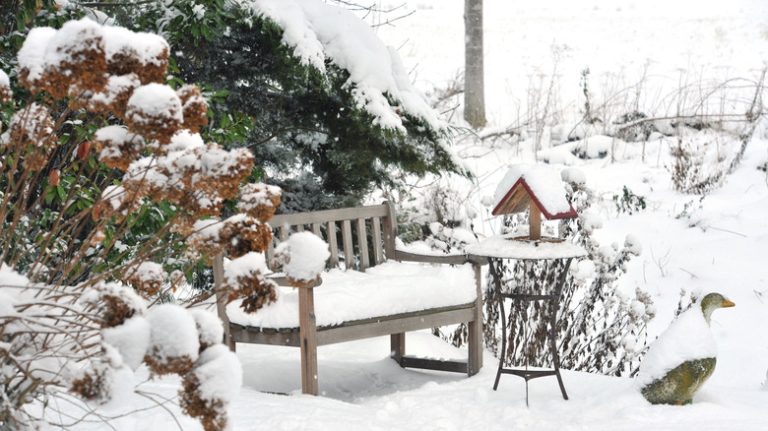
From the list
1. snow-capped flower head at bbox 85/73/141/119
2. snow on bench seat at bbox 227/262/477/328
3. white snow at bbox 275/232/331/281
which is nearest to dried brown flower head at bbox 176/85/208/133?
snow-capped flower head at bbox 85/73/141/119

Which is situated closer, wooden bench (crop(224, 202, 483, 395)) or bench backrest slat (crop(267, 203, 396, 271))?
wooden bench (crop(224, 202, 483, 395))

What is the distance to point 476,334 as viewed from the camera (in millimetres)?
4570

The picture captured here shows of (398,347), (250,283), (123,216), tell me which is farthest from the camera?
(398,347)

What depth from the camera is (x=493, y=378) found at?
14.8 feet

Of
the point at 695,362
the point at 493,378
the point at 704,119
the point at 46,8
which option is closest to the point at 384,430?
the point at 493,378

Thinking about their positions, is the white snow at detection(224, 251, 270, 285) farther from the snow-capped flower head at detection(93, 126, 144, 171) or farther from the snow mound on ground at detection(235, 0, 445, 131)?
the snow mound on ground at detection(235, 0, 445, 131)

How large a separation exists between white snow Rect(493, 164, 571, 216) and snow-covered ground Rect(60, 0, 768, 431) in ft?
3.08

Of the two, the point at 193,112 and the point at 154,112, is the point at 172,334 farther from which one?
the point at 193,112

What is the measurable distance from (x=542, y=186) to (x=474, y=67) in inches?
306

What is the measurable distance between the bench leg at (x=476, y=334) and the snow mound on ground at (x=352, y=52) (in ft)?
3.75

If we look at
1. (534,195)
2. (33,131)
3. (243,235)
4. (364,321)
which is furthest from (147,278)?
(534,195)

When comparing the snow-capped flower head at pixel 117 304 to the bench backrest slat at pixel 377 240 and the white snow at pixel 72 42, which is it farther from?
the bench backrest slat at pixel 377 240

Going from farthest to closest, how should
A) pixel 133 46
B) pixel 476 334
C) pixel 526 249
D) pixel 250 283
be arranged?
pixel 476 334, pixel 526 249, pixel 250 283, pixel 133 46

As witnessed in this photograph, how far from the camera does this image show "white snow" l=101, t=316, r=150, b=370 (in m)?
1.55
